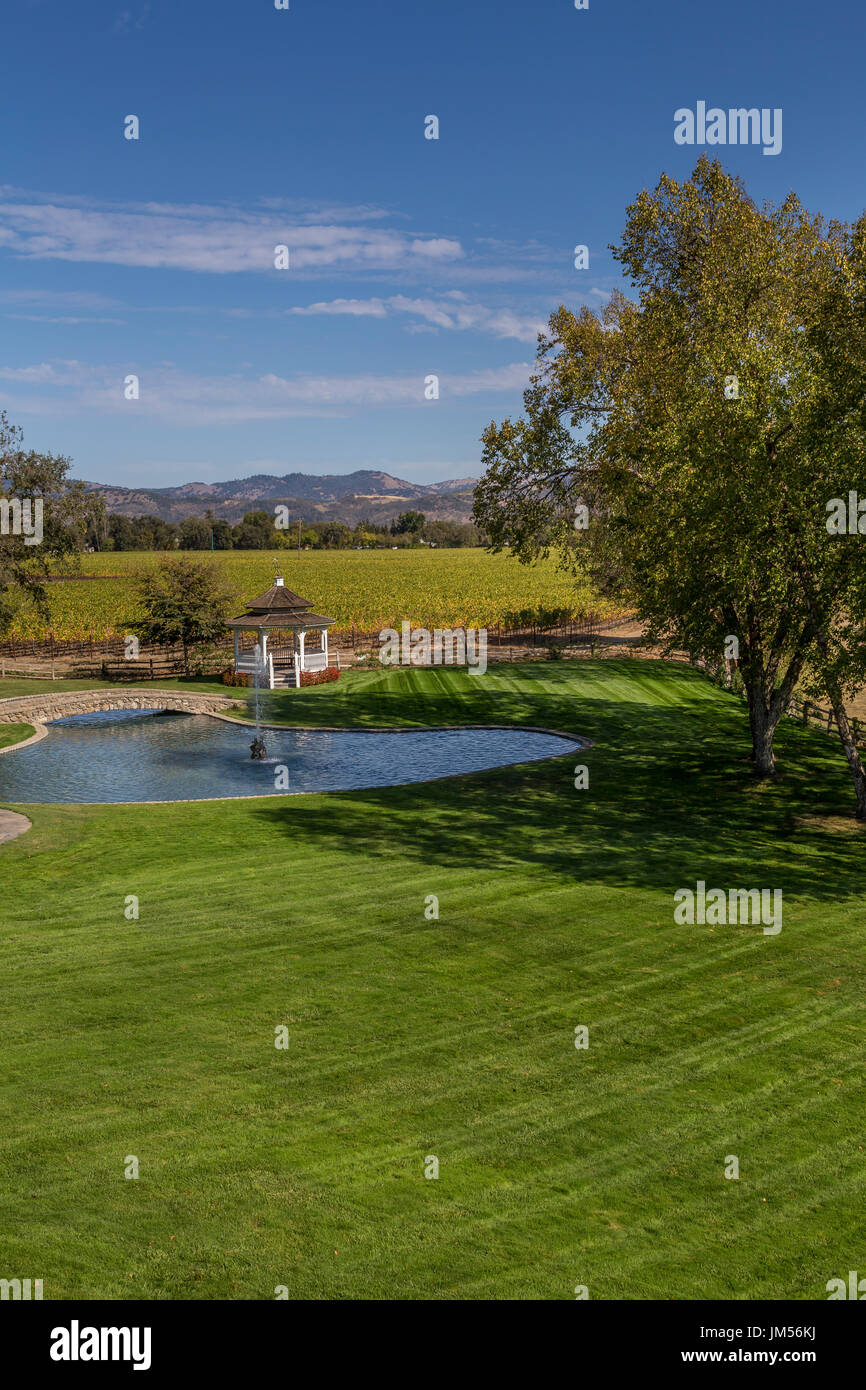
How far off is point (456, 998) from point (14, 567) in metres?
40.4

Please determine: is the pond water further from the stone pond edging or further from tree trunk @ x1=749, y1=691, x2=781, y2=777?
tree trunk @ x1=749, y1=691, x2=781, y2=777

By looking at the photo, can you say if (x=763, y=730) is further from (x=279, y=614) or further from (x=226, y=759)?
(x=279, y=614)

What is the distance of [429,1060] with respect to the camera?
11.9m

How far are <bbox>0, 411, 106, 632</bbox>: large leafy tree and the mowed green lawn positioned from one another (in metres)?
28.5

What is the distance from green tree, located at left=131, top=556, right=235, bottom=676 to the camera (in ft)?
161

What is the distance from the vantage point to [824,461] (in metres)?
19.9

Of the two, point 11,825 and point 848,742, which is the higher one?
point 848,742

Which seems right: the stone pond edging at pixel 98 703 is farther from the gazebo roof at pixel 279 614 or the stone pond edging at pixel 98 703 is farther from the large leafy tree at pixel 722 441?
the large leafy tree at pixel 722 441

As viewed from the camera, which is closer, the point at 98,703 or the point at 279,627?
the point at 98,703

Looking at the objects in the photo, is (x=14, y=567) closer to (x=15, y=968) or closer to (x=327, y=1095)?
(x=15, y=968)

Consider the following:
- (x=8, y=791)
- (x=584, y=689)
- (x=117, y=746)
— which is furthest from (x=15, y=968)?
A: (x=584, y=689)

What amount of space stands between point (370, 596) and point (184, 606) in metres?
32.7

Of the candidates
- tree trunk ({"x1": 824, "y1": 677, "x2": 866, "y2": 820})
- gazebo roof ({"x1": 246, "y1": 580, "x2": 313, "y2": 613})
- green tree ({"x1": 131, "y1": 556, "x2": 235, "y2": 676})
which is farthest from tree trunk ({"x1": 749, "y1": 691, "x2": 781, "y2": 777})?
green tree ({"x1": 131, "y1": 556, "x2": 235, "y2": 676})

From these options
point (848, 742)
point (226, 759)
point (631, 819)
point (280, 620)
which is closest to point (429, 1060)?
point (631, 819)
